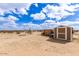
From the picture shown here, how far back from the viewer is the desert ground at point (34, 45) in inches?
102

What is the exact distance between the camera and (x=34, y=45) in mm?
2631

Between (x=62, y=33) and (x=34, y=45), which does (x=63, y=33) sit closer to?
(x=62, y=33)

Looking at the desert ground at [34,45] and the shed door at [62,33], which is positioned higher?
the shed door at [62,33]

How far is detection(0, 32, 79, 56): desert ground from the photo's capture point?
8.47ft

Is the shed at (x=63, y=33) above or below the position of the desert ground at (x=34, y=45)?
above

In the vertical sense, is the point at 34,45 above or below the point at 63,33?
below

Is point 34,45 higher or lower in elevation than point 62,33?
lower

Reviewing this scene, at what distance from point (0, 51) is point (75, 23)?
961 mm

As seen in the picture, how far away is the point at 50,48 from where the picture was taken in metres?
2.61

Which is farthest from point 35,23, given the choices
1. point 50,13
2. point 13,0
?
point 13,0

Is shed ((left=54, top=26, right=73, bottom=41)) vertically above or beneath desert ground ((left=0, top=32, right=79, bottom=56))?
above

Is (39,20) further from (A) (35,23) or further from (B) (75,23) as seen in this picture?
(B) (75,23)

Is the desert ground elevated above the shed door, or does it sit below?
below

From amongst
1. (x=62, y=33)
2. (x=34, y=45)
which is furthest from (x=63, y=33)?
(x=34, y=45)
